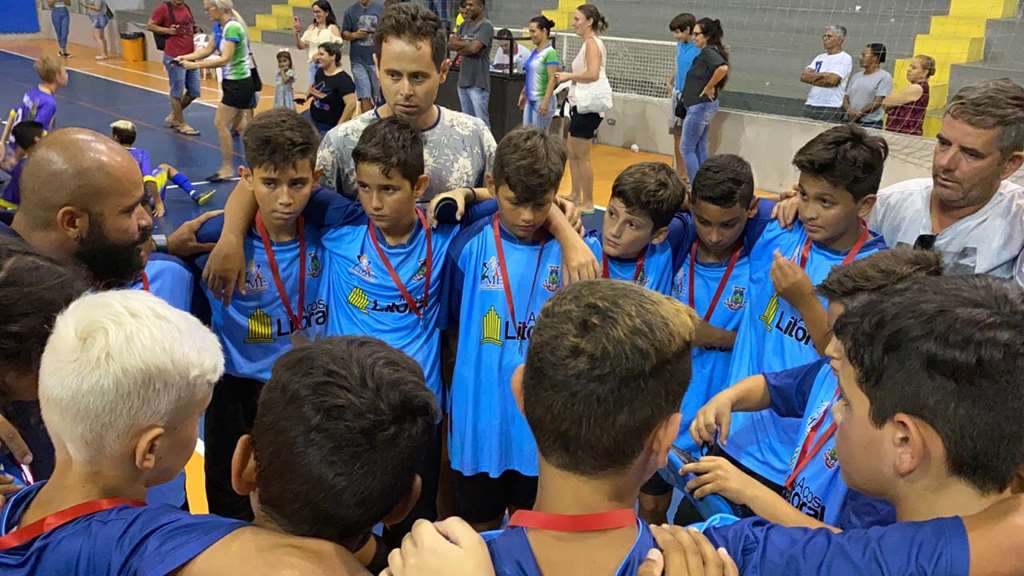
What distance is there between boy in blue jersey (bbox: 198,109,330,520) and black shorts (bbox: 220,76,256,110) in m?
7.43

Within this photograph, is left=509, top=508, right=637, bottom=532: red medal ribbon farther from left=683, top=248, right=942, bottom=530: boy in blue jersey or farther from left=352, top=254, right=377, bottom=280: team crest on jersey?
left=352, top=254, right=377, bottom=280: team crest on jersey

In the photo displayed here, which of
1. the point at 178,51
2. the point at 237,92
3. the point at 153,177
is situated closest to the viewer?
the point at 153,177

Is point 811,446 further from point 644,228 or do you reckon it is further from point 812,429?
point 644,228

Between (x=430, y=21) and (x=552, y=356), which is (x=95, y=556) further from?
(x=430, y=21)

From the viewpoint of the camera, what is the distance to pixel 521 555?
1329 millimetres

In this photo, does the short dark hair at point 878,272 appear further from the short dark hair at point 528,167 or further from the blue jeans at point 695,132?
the blue jeans at point 695,132

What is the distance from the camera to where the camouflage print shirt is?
309 cm

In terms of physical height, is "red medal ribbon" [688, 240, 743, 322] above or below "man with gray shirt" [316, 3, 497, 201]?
below

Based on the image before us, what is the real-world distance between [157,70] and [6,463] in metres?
18.9

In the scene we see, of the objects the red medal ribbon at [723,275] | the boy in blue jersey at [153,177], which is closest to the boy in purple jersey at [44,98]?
the boy in blue jersey at [153,177]

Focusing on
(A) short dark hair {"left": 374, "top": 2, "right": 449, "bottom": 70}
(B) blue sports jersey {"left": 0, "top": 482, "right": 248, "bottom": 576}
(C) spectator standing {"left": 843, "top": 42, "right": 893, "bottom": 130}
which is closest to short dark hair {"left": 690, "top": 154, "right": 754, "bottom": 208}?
(A) short dark hair {"left": 374, "top": 2, "right": 449, "bottom": 70}


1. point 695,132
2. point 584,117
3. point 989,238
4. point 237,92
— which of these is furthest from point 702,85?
point 989,238

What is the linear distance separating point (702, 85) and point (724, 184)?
690 cm

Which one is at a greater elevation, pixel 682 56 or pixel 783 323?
pixel 682 56
